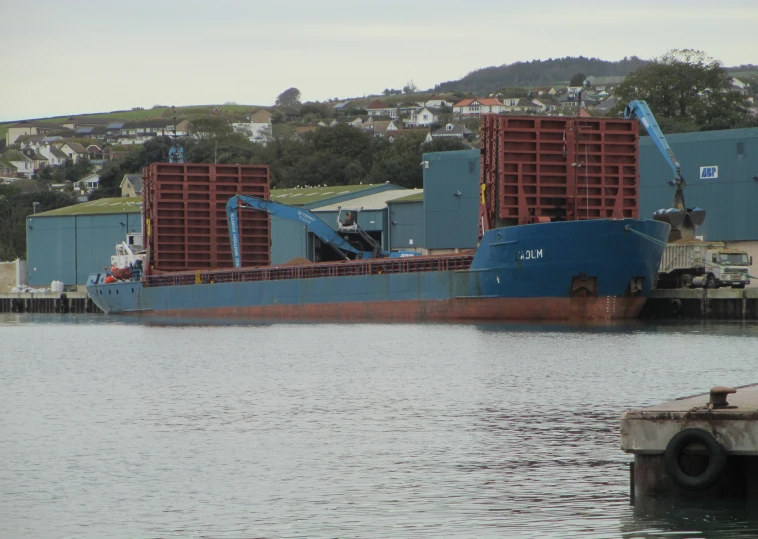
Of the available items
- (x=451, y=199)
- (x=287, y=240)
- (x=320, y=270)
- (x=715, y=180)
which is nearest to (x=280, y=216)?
(x=320, y=270)

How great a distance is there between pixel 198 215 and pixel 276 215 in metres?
4.18

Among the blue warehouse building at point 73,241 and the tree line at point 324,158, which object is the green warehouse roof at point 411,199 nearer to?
the blue warehouse building at point 73,241

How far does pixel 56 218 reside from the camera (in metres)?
80.1

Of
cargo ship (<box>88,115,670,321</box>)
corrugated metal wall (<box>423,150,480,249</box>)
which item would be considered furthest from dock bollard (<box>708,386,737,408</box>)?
corrugated metal wall (<box>423,150,480,249</box>)

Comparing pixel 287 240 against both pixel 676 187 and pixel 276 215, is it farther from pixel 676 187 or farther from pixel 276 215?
pixel 676 187

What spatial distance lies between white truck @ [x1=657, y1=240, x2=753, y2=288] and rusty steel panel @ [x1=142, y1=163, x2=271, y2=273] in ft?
68.7

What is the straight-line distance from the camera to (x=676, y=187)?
151ft

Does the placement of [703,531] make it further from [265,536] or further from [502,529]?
[265,536]

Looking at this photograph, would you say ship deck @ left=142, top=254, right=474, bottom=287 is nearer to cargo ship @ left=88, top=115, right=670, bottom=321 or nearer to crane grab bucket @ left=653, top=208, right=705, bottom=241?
cargo ship @ left=88, top=115, right=670, bottom=321

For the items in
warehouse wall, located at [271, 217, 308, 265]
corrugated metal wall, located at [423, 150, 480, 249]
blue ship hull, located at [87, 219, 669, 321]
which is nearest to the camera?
blue ship hull, located at [87, 219, 669, 321]

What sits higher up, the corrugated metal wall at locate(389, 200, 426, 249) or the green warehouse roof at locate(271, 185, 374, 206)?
the green warehouse roof at locate(271, 185, 374, 206)

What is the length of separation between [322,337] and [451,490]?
83.8ft

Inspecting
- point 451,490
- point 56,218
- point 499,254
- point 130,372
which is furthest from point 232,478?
point 56,218

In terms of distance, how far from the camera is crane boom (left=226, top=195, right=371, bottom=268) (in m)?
55.3
